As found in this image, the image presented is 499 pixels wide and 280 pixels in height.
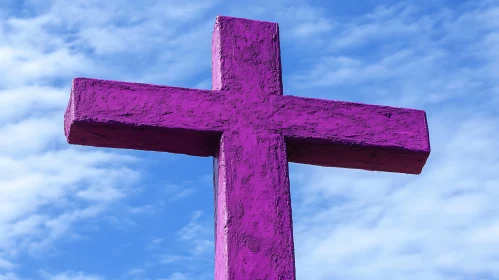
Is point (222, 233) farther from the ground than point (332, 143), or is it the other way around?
point (332, 143)

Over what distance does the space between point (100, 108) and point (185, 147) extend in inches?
15.0

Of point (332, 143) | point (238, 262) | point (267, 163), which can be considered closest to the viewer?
point (238, 262)

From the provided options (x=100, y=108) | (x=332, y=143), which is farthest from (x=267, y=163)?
(x=100, y=108)

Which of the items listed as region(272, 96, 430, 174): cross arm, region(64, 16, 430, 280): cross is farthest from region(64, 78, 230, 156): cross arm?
region(272, 96, 430, 174): cross arm

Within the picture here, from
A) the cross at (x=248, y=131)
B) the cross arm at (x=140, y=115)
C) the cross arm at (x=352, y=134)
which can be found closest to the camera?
the cross at (x=248, y=131)

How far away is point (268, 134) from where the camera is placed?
3.28 metres

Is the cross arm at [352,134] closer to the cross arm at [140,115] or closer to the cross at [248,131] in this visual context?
the cross at [248,131]

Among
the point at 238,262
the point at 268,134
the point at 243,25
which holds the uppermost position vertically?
the point at 243,25

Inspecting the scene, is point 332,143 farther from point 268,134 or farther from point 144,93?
point 144,93

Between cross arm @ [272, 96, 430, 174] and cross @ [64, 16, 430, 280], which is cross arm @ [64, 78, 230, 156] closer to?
cross @ [64, 16, 430, 280]

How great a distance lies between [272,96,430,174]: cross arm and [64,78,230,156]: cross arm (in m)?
0.28

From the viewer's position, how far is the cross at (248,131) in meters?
3.07

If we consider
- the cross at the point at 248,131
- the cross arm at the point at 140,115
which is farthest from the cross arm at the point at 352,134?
the cross arm at the point at 140,115

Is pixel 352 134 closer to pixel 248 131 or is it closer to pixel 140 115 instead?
pixel 248 131
